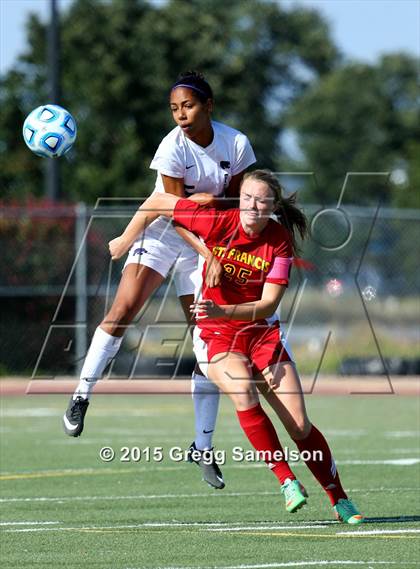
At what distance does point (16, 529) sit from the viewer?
25.7 feet

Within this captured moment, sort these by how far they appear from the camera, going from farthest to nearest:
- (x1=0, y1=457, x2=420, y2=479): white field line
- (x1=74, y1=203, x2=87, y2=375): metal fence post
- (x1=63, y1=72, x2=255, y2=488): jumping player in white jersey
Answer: (x1=74, y1=203, x2=87, y2=375): metal fence post
(x1=0, y1=457, x2=420, y2=479): white field line
(x1=63, y1=72, x2=255, y2=488): jumping player in white jersey

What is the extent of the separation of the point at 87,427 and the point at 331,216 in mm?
8459

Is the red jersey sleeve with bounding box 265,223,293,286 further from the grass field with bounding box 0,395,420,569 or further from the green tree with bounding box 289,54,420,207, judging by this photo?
the green tree with bounding box 289,54,420,207

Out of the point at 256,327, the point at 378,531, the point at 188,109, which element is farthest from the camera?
the point at 188,109

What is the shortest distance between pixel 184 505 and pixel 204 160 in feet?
7.64

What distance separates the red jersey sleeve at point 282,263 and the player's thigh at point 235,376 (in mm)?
515

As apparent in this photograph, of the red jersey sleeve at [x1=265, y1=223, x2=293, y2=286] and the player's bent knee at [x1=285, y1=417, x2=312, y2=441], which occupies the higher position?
the red jersey sleeve at [x1=265, y1=223, x2=293, y2=286]

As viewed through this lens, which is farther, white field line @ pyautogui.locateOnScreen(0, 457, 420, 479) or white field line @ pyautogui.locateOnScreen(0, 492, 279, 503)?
white field line @ pyautogui.locateOnScreen(0, 457, 420, 479)

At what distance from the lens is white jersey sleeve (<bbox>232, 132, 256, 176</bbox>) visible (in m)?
8.87

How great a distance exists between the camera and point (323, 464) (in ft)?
26.5

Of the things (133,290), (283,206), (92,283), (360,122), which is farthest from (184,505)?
(360,122)

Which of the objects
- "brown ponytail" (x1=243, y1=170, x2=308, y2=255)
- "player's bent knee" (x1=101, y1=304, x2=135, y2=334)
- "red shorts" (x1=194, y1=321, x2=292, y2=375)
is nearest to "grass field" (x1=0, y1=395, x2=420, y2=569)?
"red shorts" (x1=194, y1=321, x2=292, y2=375)

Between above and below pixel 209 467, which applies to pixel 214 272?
above

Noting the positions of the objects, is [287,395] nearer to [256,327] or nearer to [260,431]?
[260,431]
